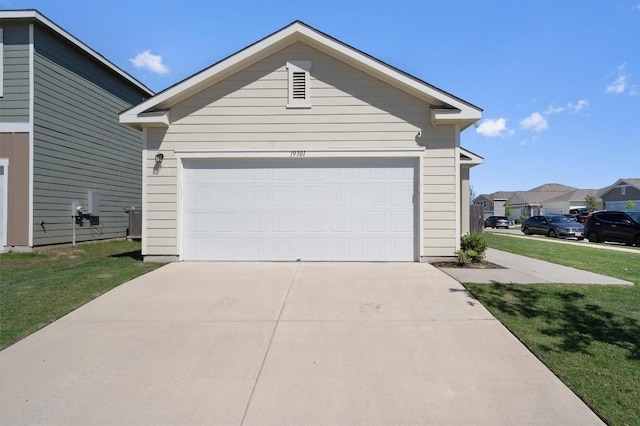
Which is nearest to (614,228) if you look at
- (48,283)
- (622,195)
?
(48,283)

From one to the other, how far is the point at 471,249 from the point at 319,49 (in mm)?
5703

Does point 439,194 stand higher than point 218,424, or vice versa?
point 439,194

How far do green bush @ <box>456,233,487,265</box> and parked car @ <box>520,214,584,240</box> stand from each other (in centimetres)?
1654

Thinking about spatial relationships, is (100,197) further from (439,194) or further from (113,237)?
(439,194)

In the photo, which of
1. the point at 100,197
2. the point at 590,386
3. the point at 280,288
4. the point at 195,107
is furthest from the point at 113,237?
the point at 590,386

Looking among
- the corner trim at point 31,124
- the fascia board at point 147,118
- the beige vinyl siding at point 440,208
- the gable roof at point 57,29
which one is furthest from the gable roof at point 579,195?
the corner trim at point 31,124

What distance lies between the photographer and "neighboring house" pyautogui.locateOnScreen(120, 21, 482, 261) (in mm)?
8766

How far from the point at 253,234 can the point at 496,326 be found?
5.58 metres

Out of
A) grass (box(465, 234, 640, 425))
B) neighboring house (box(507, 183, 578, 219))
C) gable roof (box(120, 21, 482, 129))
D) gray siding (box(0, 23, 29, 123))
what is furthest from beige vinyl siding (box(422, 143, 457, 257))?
neighboring house (box(507, 183, 578, 219))

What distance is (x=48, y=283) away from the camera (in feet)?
23.0

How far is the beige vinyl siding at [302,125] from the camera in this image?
875cm

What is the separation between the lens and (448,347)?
14.1ft

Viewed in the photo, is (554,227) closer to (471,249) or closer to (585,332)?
(471,249)

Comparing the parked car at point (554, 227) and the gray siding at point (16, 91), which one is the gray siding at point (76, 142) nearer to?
the gray siding at point (16, 91)
